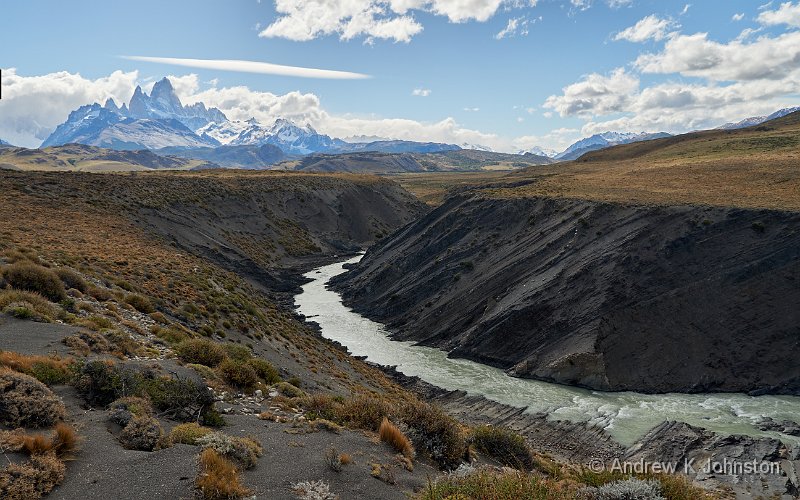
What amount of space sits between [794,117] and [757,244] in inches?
4631

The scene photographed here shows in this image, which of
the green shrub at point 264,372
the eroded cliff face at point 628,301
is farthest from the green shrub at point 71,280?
the eroded cliff face at point 628,301

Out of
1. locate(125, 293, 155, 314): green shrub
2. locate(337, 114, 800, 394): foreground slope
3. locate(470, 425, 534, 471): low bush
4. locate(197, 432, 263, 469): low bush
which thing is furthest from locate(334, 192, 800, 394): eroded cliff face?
locate(197, 432, 263, 469): low bush

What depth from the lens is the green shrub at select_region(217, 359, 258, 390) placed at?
18297 mm

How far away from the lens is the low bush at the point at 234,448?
37.3 feet

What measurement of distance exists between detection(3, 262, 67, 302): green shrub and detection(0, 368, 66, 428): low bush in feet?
43.9

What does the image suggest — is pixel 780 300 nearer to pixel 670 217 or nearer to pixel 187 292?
pixel 670 217

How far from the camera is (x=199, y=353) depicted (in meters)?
20.2

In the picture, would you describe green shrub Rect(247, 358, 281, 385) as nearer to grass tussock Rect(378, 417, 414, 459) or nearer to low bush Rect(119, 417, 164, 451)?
grass tussock Rect(378, 417, 414, 459)

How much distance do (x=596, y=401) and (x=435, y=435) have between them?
20.5m

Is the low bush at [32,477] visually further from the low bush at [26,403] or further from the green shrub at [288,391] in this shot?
the green shrub at [288,391]

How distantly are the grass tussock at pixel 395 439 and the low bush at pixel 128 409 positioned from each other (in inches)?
271

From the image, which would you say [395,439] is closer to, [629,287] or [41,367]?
[41,367]

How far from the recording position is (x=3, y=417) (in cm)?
1041

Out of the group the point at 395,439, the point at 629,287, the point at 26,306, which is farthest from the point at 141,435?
the point at 629,287
